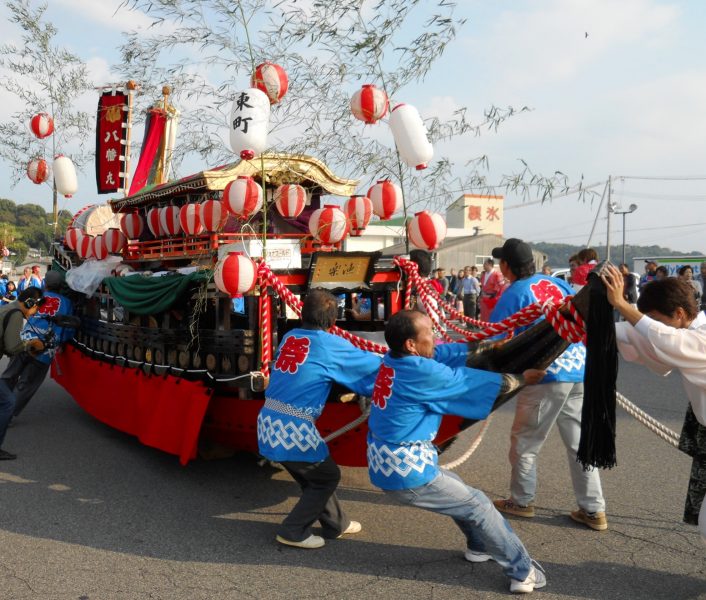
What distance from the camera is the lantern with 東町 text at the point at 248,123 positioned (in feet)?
16.4

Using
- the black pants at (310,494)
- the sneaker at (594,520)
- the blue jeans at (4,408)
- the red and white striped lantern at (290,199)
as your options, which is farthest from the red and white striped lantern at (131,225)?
the sneaker at (594,520)

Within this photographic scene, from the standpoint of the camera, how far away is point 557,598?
3268 millimetres

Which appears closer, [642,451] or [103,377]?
[642,451]

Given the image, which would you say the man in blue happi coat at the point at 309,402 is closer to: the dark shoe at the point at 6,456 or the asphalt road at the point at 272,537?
the asphalt road at the point at 272,537

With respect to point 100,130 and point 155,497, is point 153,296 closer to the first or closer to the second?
Answer: point 155,497

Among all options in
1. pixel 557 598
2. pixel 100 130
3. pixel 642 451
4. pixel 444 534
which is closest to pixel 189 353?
pixel 444 534

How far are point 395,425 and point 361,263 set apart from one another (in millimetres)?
2448

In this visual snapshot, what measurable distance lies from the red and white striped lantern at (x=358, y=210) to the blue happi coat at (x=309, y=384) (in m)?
3.23

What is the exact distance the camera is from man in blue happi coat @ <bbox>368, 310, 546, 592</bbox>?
325 cm

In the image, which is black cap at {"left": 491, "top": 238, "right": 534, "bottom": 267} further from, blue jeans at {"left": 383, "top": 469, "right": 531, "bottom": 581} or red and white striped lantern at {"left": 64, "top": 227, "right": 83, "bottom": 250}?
red and white striped lantern at {"left": 64, "top": 227, "right": 83, "bottom": 250}

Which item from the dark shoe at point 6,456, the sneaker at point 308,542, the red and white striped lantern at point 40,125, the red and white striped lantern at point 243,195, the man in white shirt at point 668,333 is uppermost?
the red and white striped lantern at point 40,125

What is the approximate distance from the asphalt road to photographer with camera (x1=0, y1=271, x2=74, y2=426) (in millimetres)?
1160

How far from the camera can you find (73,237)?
334 inches

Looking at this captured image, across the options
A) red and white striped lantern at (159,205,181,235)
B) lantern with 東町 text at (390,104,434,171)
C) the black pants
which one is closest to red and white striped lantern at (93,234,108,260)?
red and white striped lantern at (159,205,181,235)
